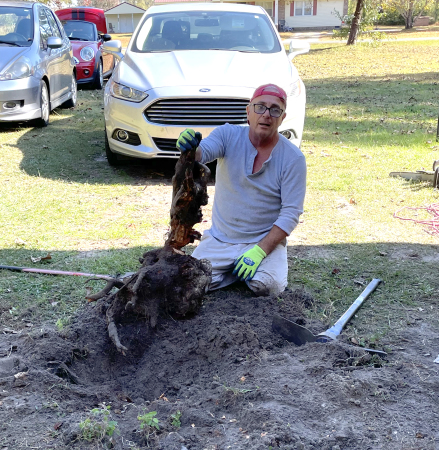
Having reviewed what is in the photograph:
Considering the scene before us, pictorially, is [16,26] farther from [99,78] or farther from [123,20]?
[123,20]

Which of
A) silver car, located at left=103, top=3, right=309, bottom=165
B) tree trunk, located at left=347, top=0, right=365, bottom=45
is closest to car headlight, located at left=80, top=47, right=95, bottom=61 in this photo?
silver car, located at left=103, top=3, right=309, bottom=165

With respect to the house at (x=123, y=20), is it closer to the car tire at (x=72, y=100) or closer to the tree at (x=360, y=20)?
the tree at (x=360, y=20)

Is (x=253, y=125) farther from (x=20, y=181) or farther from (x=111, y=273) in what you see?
(x=20, y=181)

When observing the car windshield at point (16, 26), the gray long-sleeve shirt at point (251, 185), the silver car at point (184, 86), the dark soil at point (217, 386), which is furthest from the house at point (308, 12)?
the dark soil at point (217, 386)

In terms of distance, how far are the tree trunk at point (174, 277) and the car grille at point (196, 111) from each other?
9.86 ft

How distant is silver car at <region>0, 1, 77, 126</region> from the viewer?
28.8 feet

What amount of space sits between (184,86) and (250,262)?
3.26m

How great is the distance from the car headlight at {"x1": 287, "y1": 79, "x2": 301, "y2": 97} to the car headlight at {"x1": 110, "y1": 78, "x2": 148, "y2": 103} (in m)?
1.73

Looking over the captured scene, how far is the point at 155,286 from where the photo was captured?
139 inches

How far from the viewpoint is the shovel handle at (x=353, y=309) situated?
353 cm

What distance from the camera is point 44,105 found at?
966 centimetres

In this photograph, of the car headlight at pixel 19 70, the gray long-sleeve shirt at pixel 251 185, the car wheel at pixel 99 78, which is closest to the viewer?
the gray long-sleeve shirt at pixel 251 185

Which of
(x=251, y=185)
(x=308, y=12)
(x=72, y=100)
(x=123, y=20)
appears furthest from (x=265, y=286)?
(x=123, y=20)

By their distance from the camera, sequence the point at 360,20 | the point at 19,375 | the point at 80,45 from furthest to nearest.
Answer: the point at 360,20 → the point at 80,45 → the point at 19,375
